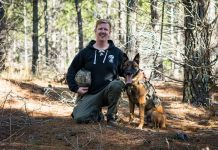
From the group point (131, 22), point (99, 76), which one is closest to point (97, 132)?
point (99, 76)

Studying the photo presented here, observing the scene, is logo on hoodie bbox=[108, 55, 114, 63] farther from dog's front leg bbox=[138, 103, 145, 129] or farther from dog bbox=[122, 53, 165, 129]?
dog's front leg bbox=[138, 103, 145, 129]

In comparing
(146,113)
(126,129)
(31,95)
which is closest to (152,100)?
(146,113)

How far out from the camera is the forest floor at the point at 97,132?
17.5ft

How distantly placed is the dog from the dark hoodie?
17 cm

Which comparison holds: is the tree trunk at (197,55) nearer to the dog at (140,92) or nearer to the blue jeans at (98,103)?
the dog at (140,92)

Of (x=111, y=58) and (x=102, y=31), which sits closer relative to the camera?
(x=102, y=31)

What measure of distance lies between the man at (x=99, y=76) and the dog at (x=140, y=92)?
179 mm

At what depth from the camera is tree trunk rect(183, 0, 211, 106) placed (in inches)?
350

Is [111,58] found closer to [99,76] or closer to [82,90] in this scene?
[99,76]

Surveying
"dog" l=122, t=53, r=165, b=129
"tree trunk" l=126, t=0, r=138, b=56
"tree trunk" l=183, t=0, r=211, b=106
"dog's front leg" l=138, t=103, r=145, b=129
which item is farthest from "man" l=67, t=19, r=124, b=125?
"tree trunk" l=183, t=0, r=211, b=106

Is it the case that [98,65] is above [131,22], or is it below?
below

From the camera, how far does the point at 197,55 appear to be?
9133 millimetres

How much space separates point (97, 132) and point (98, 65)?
4.19ft

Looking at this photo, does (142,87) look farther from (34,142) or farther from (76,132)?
(34,142)
